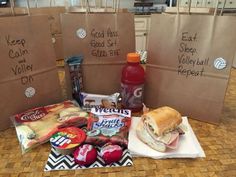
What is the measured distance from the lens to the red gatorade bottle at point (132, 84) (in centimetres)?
79

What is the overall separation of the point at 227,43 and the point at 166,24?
8.2 inches

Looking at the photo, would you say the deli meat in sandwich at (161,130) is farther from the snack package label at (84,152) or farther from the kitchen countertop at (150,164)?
the snack package label at (84,152)

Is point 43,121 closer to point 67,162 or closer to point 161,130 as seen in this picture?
point 67,162

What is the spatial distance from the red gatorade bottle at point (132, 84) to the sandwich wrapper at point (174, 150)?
6.3 inches

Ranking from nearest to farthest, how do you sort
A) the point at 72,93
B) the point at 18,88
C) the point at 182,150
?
the point at 182,150, the point at 18,88, the point at 72,93

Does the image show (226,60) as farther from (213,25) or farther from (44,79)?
(44,79)

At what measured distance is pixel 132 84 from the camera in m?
0.80

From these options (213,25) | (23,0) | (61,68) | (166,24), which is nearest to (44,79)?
(61,68)

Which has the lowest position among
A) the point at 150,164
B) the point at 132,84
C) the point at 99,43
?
Result: the point at 150,164

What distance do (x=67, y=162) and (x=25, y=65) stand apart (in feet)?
1.21

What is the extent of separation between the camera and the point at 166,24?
0.76m

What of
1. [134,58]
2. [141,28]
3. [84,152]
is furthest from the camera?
[141,28]

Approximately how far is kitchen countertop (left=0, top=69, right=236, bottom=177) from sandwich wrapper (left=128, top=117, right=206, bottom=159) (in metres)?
0.01

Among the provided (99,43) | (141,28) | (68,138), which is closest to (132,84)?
(99,43)
